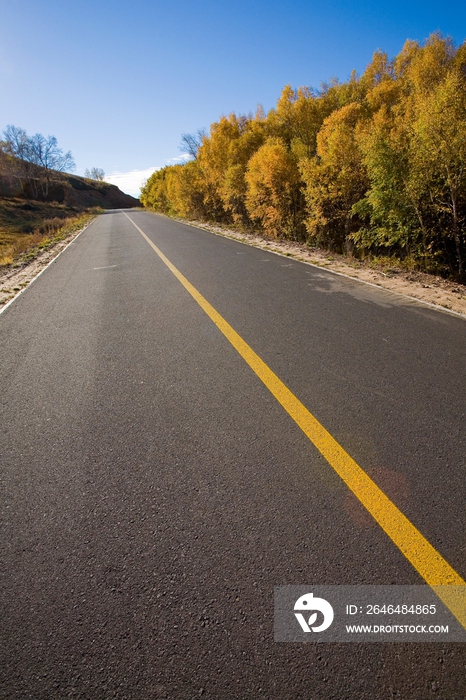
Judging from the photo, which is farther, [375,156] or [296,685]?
[375,156]

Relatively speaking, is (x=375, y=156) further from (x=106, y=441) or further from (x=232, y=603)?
(x=232, y=603)

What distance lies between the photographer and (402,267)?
9.11m

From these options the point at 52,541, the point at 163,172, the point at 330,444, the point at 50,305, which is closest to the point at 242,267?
the point at 50,305

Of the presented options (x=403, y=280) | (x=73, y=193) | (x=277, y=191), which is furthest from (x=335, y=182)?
(x=73, y=193)

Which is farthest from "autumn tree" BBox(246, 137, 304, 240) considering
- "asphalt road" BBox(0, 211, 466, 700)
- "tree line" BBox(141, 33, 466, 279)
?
"asphalt road" BBox(0, 211, 466, 700)

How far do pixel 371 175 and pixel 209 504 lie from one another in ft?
32.9

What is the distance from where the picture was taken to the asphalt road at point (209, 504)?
1.40 meters

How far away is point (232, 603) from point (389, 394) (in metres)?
2.22

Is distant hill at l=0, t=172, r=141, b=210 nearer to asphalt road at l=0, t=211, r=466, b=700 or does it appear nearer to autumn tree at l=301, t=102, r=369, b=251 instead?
autumn tree at l=301, t=102, r=369, b=251

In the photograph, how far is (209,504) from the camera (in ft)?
6.94

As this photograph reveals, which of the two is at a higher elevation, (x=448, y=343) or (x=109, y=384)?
(x=448, y=343)

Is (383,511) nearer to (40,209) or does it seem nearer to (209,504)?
(209,504)

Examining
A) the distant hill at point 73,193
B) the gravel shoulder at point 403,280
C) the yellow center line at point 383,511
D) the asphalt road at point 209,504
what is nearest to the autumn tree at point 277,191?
the gravel shoulder at point 403,280

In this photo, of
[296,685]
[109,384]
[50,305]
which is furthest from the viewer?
[50,305]
